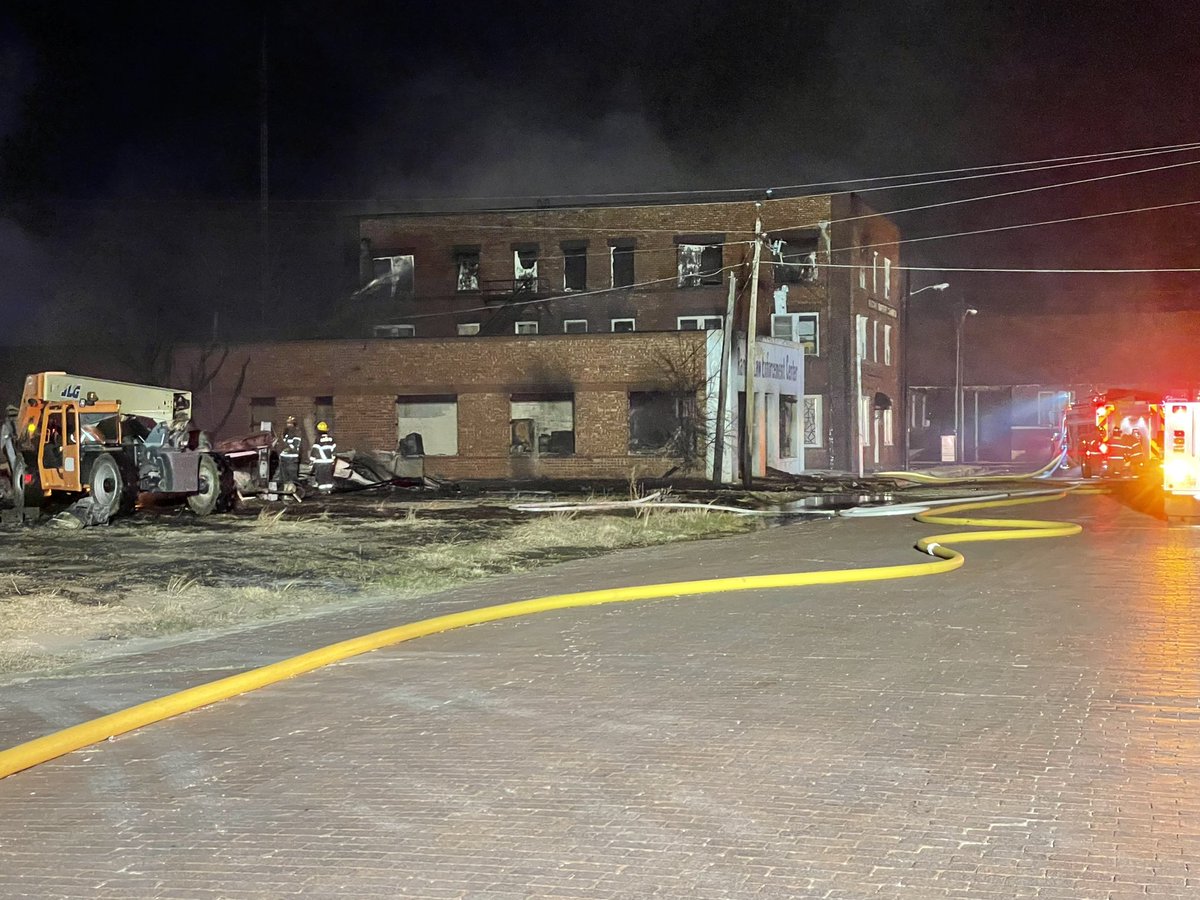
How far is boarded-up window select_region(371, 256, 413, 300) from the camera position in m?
48.9

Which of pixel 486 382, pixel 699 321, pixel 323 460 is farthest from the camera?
pixel 699 321

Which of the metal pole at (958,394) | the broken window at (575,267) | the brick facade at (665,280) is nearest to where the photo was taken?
the brick facade at (665,280)

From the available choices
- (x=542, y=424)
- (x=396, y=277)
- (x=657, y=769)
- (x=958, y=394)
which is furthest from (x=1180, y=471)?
(x=396, y=277)

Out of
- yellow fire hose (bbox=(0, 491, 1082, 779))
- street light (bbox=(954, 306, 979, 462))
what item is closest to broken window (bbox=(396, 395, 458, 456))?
street light (bbox=(954, 306, 979, 462))

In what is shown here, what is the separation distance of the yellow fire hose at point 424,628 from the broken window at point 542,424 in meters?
22.1

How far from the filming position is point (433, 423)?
127ft

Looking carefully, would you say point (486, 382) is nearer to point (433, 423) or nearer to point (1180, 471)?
point (433, 423)

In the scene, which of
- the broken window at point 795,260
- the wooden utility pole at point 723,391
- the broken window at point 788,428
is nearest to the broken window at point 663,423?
the wooden utility pole at point 723,391

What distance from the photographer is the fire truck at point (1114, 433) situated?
29.8m

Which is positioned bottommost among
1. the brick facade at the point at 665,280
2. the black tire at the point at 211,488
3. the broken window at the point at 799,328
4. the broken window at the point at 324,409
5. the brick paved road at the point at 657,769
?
the brick paved road at the point at 657,769

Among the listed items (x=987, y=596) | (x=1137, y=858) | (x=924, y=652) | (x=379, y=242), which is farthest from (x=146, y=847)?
(x=379, y=242)

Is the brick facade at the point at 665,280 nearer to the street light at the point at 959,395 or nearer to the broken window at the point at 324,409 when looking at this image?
the street light at the point at 959,395

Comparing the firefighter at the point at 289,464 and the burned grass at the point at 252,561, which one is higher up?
the firefighter at the point at 289,464

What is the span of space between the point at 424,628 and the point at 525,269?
39.3m
